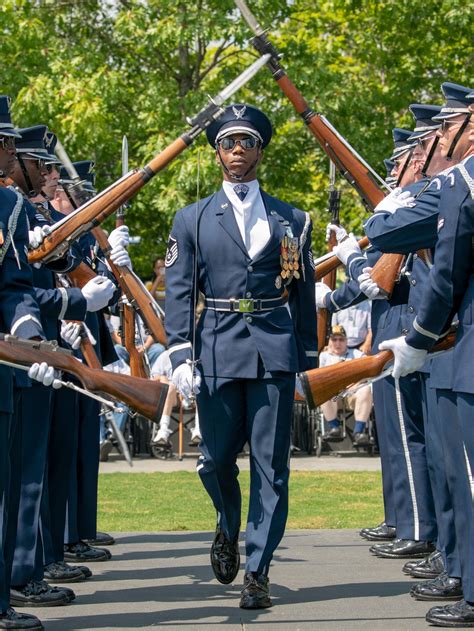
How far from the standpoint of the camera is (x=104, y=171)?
21.9m

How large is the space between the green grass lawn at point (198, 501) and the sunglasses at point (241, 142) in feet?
11.6

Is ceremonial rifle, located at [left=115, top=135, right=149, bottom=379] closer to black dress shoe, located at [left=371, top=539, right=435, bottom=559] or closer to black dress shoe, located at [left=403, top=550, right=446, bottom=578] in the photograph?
black dress shoe, located at [left=371, top=539, right=435, bottom=559]

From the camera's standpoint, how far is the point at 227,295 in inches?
297

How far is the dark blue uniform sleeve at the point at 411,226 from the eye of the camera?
6.75 meters

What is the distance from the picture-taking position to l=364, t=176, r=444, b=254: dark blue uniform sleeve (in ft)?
22.1

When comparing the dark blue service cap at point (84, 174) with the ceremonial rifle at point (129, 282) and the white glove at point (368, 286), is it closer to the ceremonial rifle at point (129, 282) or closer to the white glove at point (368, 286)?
the ceremonial rifle at point (129, 282)

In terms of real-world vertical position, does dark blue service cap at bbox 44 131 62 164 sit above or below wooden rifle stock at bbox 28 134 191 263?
above

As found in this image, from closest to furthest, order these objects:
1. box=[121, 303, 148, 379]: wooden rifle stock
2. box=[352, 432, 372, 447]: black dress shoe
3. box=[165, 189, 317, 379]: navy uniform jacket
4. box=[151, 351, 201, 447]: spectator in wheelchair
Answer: box=[165, 189, 317, 379]: navy uniform jacket < box=[121, 303, 148, 379]: wooden rifle stock < box=[151, 351, 201, 447]: spectator in wheelchair < box=[352, 432, 372, 447]: black dress shoe

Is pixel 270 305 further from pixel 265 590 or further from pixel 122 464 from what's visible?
pixel 122 464

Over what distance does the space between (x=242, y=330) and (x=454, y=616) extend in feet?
5.96

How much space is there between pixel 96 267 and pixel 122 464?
6214 millimetres

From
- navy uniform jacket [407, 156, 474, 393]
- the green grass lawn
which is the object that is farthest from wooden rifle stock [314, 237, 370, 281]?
navy uniform jacket [407, 156, 474, 393]

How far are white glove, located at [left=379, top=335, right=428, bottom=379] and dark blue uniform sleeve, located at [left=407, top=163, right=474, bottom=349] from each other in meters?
0.23

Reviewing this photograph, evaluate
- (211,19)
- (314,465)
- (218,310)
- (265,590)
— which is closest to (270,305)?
(218,310)
